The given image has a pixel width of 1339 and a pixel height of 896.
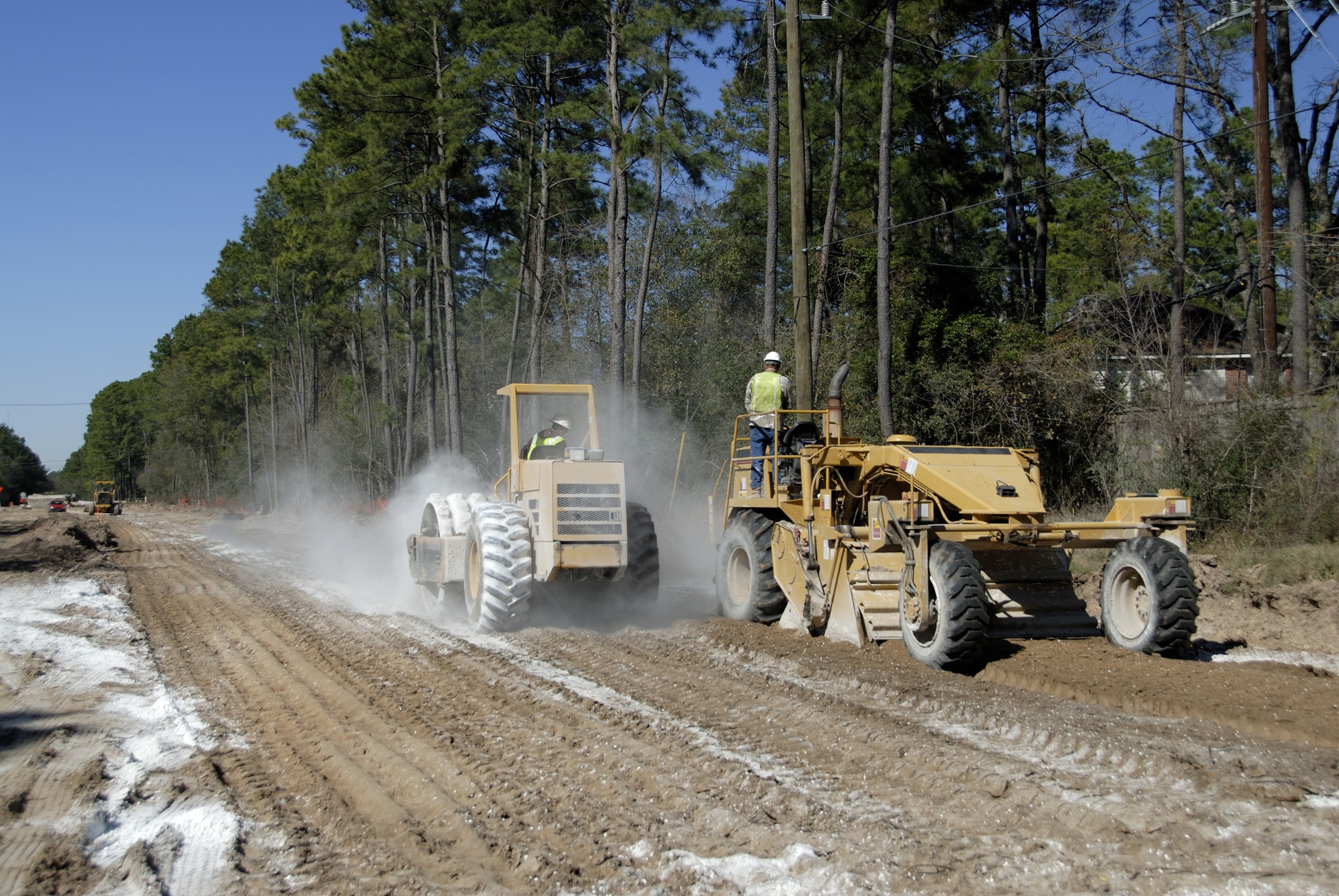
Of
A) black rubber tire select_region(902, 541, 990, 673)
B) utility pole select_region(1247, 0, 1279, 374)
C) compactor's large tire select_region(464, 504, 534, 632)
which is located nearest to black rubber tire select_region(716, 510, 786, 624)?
compactor's large tire select_region(464, 504, 534, 632)

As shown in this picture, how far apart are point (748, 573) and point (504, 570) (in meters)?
2.70

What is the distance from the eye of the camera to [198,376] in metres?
71.9

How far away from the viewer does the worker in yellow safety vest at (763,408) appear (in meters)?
10.8

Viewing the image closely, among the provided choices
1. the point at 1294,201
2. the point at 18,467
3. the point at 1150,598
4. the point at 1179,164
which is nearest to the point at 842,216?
the point at 1179,164

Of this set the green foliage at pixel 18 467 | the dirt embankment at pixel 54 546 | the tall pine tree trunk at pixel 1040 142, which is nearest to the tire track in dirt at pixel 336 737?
the dirt embankment at pixel 54 546

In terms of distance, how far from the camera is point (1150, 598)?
773 centimetres

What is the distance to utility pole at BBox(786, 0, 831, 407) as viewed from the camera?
1552 centimetres

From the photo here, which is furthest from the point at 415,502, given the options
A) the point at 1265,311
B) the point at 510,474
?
the point at 1265,311

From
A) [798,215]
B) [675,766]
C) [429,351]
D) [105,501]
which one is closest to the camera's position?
[675,766]

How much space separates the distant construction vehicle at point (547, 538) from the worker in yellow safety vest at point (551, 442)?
2 centimetres

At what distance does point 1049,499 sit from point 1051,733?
13975 millimetres

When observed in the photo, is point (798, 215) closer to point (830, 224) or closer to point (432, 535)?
point (432, 535)

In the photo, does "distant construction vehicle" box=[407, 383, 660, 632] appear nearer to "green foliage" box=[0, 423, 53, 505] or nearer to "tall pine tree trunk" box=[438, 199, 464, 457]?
"tall pine tree trunk" box=[438, 199, 464, 457]

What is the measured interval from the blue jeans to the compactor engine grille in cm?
152
